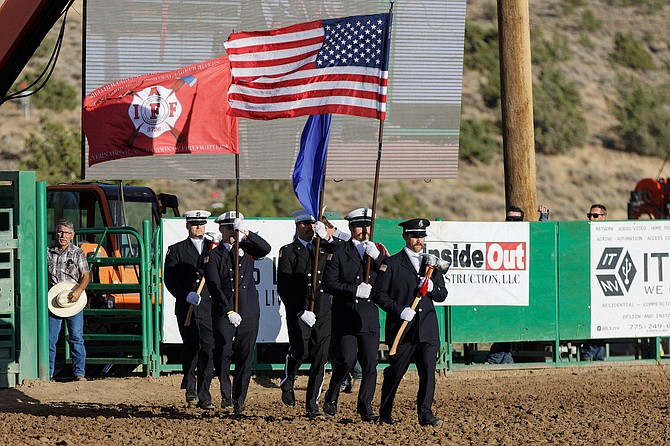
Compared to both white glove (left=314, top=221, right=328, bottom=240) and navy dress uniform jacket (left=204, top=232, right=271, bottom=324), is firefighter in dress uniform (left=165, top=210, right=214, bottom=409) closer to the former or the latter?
navy dress uniform jacket (left=204, top=232, right=271, bottom=324)

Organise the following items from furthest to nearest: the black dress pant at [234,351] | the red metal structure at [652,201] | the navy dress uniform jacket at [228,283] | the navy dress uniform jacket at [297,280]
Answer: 1. the red metal structure at [652,201]
2. the navy dress uniform jacket at [297,280]
3. the navy dress uniform jacket at [228,283]
4. the black dress pant at [234,351]

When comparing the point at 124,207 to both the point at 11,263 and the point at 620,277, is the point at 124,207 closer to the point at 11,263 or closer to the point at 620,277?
the point at 11,263

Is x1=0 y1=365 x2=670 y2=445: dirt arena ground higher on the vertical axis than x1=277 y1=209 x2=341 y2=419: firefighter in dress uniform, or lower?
lower

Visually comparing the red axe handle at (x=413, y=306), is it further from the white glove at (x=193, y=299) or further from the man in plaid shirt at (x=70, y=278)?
the man in plaid shirt at (x=70, y=278)

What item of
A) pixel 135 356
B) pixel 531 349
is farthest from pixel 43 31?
pixel 531 349

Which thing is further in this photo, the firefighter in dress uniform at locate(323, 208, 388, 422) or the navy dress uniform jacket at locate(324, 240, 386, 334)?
the navy dress uniform jacket at locate(324, 240, 386, 334)

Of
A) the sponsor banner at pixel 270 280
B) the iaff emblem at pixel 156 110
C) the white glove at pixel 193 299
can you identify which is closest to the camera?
the white glove at pixel 193 299

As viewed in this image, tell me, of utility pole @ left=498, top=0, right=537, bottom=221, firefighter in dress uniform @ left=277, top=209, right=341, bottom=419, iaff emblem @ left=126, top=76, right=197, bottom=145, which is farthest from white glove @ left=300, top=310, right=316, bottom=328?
utility pole @ left=498, top=0, right=537, bottom=221

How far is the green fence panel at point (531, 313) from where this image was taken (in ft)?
48.4

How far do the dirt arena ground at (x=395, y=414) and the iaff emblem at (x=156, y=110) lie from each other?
2867mm

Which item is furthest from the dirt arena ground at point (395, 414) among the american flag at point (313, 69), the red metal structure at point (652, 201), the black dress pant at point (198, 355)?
the red metal structure at point (652, 201)

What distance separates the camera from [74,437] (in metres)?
9.70

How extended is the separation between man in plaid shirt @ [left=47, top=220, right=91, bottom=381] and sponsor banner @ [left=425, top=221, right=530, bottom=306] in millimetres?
4190

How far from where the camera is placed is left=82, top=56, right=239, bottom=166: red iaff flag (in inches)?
477
